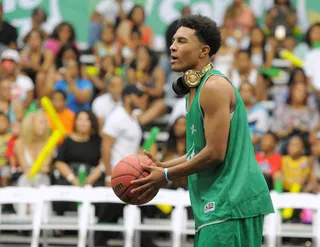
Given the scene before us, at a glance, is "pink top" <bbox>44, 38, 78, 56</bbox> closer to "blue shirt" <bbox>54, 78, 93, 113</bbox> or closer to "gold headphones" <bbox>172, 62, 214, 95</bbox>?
"blue shirt" <bbox>54, 78, 93, 113</bbox>

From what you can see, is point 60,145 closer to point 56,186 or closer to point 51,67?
point 56,186

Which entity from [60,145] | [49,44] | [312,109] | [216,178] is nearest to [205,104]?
[216,178]

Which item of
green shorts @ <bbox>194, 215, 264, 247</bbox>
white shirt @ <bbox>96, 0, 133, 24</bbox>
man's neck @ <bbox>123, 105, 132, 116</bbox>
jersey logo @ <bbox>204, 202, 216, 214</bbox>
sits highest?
white shirt @ <bbox>96, 0, 133, 24</bbox>

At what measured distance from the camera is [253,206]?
18.8ft

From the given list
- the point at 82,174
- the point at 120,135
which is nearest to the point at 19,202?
the point at 82,174

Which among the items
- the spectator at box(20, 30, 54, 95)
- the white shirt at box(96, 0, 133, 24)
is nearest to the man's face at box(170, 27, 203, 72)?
the spectator at box(20, 30, 54, 95)

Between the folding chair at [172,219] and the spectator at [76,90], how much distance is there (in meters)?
2.88

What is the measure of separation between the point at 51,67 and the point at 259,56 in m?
3.38

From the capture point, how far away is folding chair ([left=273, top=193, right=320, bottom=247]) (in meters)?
10.6

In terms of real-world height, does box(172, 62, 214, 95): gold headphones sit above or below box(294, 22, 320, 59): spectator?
below

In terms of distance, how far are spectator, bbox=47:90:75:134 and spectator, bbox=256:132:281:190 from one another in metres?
2.89

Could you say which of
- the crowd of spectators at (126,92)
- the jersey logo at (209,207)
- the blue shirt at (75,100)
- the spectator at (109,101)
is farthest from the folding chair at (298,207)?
the jersey logo at (209,207)

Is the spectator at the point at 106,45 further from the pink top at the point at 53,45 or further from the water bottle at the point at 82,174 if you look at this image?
the water bottle at the point at 82,174

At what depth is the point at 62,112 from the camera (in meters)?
13.2
